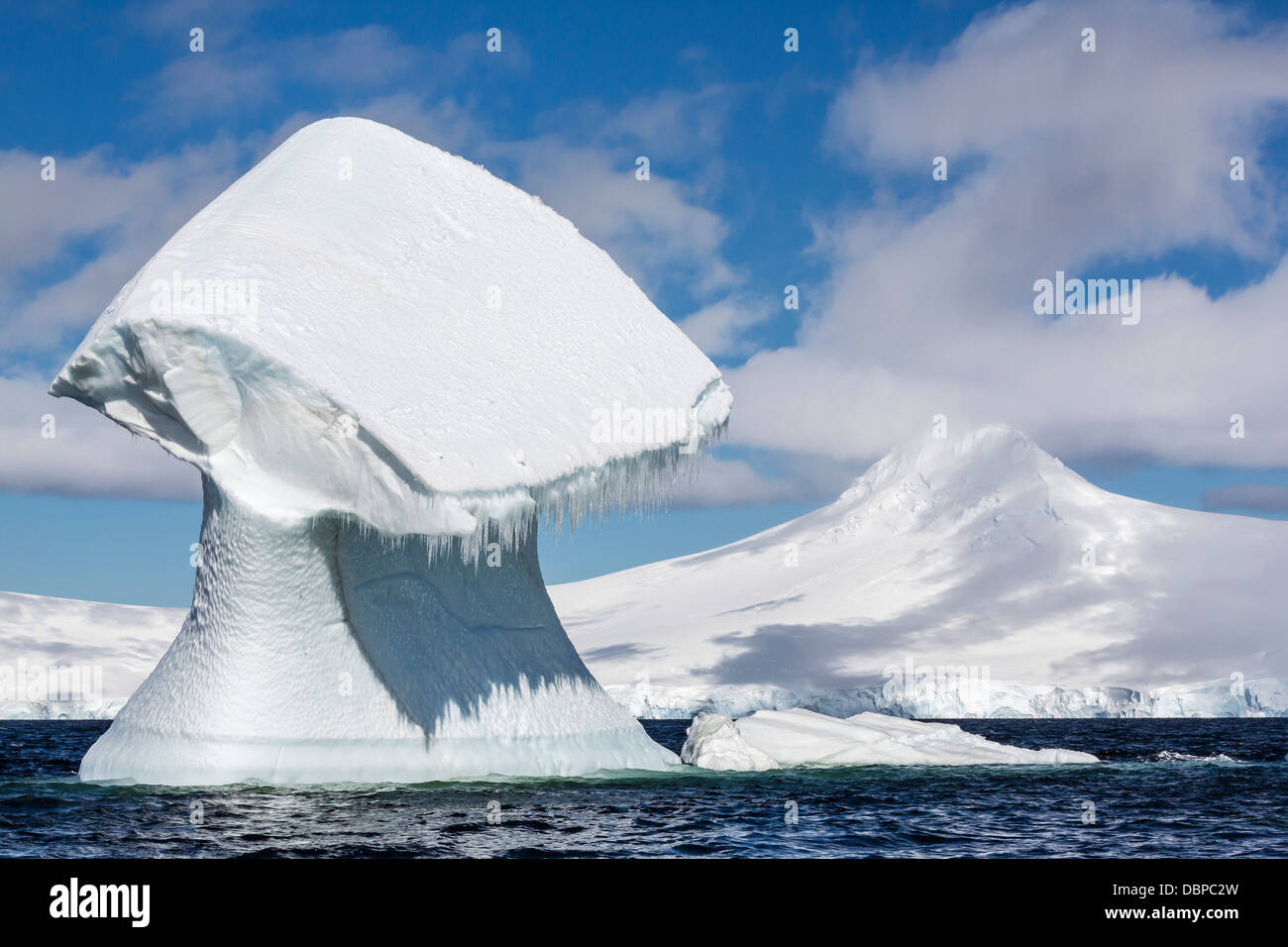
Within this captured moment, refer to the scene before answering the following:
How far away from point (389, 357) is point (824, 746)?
11.9 m

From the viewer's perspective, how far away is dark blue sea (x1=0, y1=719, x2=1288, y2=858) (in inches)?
520

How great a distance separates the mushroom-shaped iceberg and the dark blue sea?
39.7 inches

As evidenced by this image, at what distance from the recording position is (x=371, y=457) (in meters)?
16.4

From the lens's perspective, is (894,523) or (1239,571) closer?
(1239,571)

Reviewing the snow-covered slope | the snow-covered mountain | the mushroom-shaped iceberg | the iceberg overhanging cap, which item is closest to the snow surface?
the mushroom-shaped iceberg

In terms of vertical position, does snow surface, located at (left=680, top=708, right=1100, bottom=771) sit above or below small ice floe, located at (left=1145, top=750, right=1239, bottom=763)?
above

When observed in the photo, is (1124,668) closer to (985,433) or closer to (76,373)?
(985,433)

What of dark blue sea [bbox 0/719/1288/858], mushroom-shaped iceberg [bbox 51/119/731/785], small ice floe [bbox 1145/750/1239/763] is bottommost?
small ice floe [bbox 1145/750/1239/763]

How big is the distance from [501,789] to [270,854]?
6.19 m

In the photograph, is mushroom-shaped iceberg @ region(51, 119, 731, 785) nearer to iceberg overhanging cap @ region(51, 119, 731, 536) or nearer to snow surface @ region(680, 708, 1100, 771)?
iceberg overhanging cap @ region(51, 119, 731, 536)

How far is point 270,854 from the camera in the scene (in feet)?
40.0

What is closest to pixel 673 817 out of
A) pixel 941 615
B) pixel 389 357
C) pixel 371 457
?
pixel 371 457
